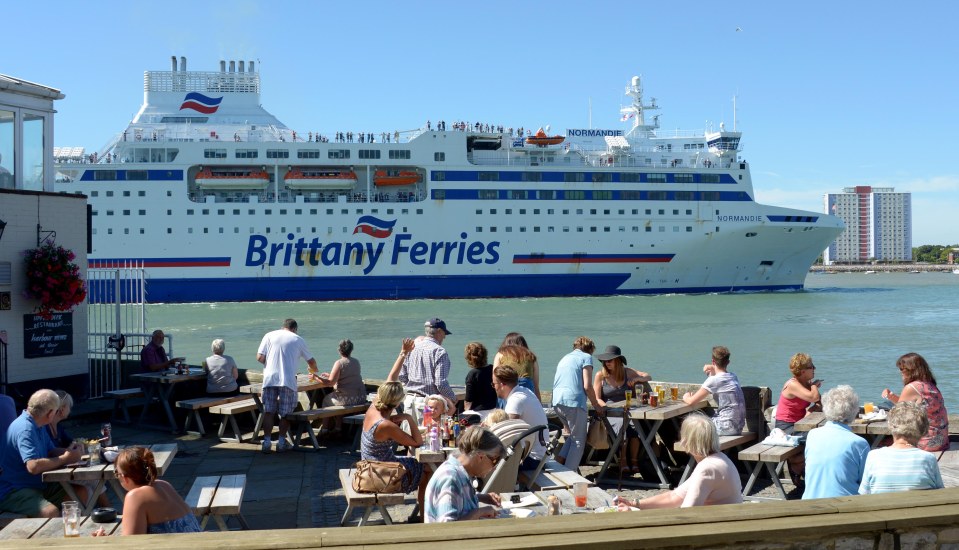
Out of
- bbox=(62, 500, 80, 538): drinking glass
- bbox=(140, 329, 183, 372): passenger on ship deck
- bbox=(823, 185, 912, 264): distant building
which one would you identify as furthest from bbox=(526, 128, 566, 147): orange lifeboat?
bbox=(823, 185, 912, 264): distant building

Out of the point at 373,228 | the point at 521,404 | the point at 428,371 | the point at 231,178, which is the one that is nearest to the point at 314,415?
the point at 428,371

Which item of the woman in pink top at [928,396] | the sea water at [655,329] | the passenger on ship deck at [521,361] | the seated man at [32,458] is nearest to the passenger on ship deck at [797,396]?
the woman in pink top at [928,396]

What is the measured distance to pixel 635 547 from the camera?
198 centimetres

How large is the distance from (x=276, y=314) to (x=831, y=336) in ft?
49.4

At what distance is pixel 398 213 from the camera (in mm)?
29516

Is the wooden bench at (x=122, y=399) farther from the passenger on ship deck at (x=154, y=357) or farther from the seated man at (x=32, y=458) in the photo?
the seated man at (x=32, y=458)

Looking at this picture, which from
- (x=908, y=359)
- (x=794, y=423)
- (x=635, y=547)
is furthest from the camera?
(x=794, y=423)

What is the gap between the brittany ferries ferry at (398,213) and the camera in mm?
28609

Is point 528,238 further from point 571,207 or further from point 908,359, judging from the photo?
point 908,359

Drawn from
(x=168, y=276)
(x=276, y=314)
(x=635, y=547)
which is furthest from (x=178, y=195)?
(x=635, y=547)

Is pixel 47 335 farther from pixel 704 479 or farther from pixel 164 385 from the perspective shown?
pixel 704 479

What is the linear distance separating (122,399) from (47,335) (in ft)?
2.49

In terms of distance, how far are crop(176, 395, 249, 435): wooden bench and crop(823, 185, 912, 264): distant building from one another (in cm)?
14551

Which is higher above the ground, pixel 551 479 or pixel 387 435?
pixel 387 435
